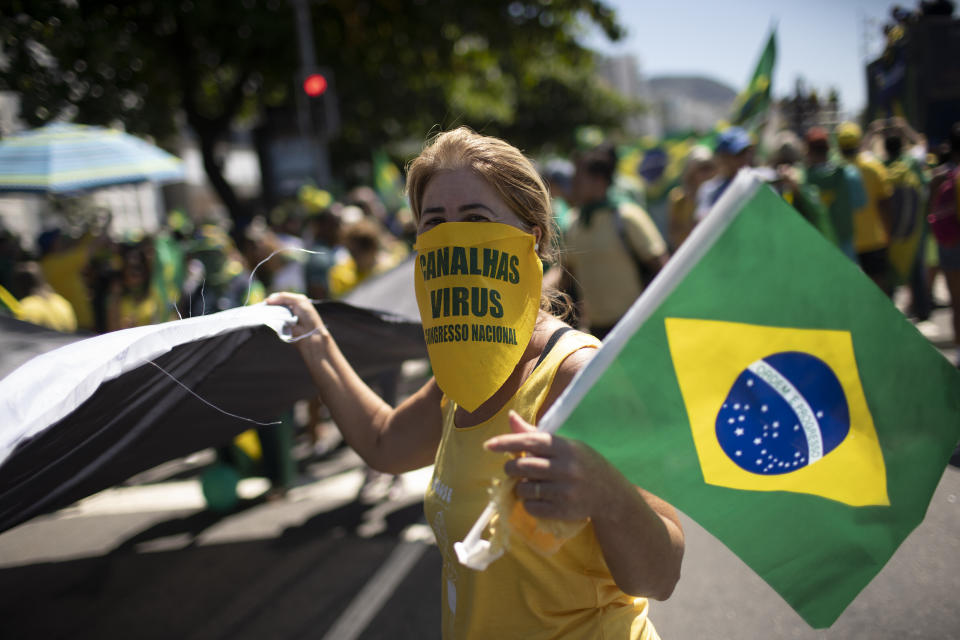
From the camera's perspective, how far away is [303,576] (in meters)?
4.11

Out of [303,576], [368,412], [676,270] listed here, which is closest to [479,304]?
[676,270]

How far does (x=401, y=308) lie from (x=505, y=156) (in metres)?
2.25

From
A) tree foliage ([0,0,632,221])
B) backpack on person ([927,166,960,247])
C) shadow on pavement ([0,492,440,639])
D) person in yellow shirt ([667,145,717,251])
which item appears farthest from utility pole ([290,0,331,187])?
backpack on person ([927,166,960,247])

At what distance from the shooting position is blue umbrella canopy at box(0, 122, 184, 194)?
6.39 meters

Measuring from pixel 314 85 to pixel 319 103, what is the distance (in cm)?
30

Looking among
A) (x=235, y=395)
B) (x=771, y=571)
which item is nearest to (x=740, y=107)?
(x=235, y=395)

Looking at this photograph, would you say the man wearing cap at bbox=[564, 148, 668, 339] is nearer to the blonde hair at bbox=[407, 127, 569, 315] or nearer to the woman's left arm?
the blonde hair at bbox=[407, 127, 569, 315]

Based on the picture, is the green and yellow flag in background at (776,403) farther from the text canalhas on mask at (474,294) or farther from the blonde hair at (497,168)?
the blonde hair at (497,168)

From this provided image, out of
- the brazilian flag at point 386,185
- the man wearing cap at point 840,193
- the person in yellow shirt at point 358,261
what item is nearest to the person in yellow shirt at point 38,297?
the person in yellow shirt at point 358,261

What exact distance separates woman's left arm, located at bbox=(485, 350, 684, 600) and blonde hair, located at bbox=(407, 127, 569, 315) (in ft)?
2.22

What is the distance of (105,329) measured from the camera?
23.6 feet

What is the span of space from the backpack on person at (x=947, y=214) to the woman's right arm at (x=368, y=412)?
17.6 feet

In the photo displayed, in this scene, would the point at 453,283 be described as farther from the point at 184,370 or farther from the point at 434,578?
the point at 434,578

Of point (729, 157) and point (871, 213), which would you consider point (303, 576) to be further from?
point (871, 213)
